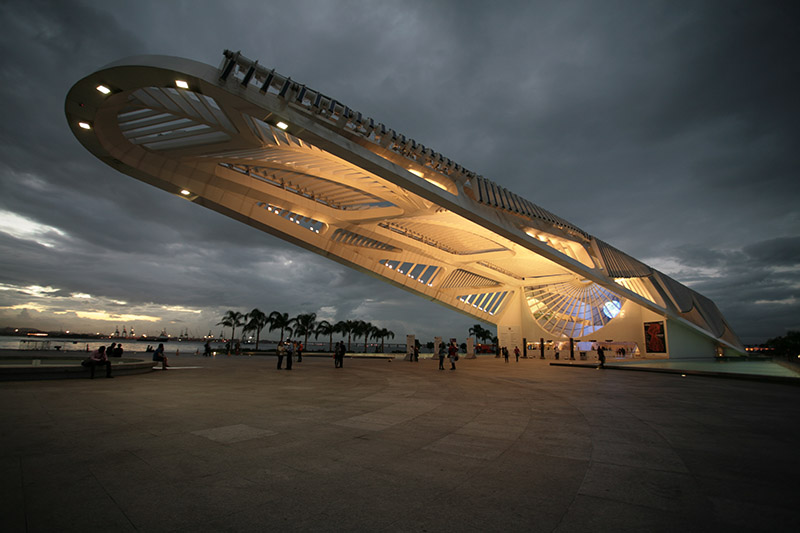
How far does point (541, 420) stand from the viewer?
5.38 metres

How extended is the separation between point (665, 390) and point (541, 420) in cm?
600

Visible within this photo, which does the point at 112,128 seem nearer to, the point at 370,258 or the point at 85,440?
the point at 85,440

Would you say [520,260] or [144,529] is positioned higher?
[520,260]

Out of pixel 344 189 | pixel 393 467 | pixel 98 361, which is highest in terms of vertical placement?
pixel 344 189

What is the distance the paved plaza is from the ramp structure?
29.4 feet

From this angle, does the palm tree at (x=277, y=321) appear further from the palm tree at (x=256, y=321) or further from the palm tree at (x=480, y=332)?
the palm tree at (x=480, y=332)

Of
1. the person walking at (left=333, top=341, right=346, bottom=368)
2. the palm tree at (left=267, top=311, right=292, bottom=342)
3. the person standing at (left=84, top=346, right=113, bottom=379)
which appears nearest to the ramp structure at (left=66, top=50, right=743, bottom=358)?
the person standing at (left=84, top=346, right=113, bottom=379)

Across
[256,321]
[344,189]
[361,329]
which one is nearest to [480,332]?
[361,329]

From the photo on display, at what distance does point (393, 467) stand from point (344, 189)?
18539 mm

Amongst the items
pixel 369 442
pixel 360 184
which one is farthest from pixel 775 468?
pixel 360 184

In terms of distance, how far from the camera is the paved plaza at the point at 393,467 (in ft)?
7.61

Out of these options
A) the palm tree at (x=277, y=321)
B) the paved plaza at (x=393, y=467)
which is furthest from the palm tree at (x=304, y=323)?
the paved plaza at (x=393, y=467)

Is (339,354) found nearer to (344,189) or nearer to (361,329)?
(344,189)

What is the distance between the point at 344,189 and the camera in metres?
20.6
